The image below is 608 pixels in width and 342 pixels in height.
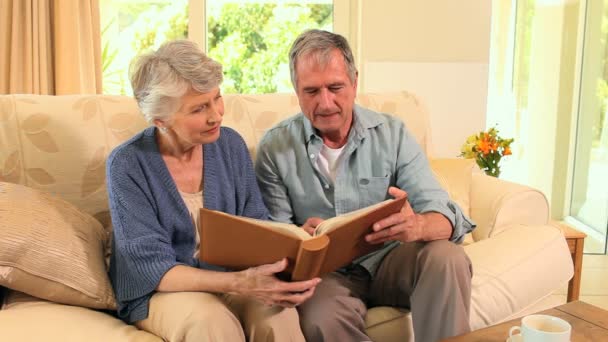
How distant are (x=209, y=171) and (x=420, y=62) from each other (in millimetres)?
2366

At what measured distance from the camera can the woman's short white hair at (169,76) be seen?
4.76 ft

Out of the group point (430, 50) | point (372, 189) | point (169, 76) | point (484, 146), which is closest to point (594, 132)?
point (430, 50)

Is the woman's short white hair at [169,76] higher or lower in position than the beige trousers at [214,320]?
higher

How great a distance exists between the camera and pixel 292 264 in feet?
4.33

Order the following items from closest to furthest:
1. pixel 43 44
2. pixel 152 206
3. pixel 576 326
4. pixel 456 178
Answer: pixel 576 326 → pixel 152 206 → pixel 456 178 → pixel 43 44

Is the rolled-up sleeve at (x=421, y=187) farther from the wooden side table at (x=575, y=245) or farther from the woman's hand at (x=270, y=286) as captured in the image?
the wooden side table at (x=575, y=245)

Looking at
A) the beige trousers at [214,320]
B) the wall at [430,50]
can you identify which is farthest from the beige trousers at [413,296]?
the wall at [430,50]

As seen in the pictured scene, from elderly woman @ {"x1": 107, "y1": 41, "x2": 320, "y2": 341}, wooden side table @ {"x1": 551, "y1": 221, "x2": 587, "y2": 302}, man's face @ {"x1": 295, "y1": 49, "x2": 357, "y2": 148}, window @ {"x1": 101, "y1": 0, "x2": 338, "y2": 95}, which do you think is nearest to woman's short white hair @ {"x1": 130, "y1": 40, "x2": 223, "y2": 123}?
elderly woman @ {"x1": 107, "y1": 41, "x2": 320, "y2": 341}

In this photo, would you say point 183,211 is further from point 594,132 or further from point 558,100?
point 558,100

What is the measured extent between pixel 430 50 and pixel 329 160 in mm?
2097

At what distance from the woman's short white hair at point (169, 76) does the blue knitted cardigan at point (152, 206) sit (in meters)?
0.12

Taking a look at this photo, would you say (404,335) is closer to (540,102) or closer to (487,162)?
(487,162)

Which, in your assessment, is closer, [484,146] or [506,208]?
[506,208]

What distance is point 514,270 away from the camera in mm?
1663
